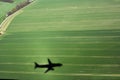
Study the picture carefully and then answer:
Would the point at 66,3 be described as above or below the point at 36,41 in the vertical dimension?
above

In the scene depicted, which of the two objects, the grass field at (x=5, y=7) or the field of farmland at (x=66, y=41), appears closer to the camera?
the field of farmland at (x=66, y=41)

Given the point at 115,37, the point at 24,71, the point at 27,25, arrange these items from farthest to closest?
the point at 27,25
the point at 115,37
the point at 24,71

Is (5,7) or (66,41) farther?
(5,7)

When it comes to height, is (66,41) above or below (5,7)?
below

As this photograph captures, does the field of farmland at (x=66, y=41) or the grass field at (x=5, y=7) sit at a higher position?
the grass field at (x=5, y=7)

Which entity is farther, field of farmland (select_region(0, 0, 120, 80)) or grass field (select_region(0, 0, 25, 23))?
grass field (select_region(0, 0, 25, 23))

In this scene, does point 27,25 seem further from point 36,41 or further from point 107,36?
point 107,36

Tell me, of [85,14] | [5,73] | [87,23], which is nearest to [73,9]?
[85,14]

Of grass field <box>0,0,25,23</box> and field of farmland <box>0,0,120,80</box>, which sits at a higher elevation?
grass field <box>0,0,25,23</box>
